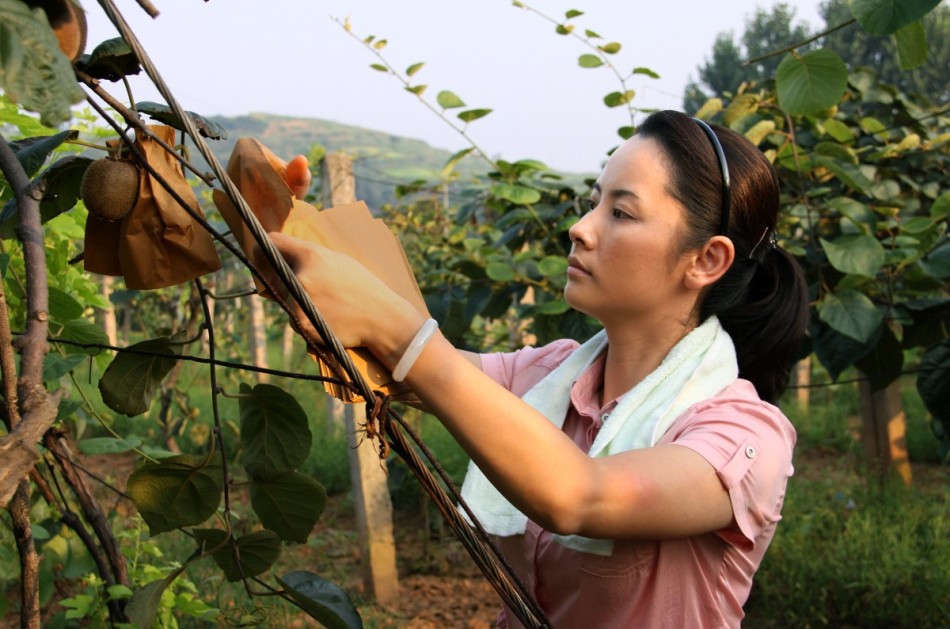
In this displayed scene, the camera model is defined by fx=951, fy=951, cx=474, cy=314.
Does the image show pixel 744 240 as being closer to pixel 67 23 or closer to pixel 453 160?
pixel 67 23

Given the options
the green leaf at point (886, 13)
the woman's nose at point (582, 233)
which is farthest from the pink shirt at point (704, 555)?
the green leaf at point (886, 13)

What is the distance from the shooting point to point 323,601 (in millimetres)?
1154

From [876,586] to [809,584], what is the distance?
0.25 meters

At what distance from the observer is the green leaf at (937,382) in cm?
237

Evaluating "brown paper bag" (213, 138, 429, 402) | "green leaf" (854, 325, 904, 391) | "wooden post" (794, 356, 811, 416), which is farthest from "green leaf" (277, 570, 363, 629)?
"wooden post" (794, 356, 811, 416)

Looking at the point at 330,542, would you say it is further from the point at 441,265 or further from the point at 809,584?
the point at 809,584

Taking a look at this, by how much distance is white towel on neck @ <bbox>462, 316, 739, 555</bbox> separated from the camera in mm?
1181

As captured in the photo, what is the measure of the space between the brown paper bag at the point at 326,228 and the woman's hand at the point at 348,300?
25mm

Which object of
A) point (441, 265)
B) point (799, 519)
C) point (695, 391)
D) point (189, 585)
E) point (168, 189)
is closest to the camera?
point (168, 189)

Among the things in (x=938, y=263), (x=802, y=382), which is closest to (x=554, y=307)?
(x=938, y=263)

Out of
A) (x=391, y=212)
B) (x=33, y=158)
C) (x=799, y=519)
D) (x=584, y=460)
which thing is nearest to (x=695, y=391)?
(x=584, y=460)

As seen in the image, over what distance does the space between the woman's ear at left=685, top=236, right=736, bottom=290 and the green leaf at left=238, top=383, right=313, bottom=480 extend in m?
0.54

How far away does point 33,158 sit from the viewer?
39.9 inches

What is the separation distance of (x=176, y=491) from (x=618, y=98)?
2226 mm
